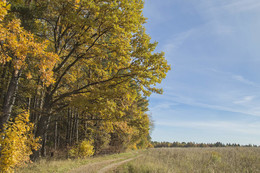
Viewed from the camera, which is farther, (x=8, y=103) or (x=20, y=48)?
(x=8, y=103)

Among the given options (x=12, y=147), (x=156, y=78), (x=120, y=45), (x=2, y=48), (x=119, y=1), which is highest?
(x=119, y=1)

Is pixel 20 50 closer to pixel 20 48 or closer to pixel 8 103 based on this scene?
pixel 20 48

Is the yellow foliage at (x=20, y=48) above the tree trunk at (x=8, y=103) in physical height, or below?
above

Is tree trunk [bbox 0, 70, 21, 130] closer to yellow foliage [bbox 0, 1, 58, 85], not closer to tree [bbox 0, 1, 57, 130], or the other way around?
tree [bbox 0, 1, 57, 130]

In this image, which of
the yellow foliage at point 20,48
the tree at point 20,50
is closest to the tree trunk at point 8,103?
the tree at point 20,50

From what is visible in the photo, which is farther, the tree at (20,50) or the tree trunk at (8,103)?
the tree trunk at (8,103)

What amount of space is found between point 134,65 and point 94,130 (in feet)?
47.5

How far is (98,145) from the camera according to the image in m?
23.1

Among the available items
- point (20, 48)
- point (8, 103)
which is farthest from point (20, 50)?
point (8, 103)

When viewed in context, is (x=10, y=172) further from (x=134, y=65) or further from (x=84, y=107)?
(x=134, y=65)

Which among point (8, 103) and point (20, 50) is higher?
point (20, 50)

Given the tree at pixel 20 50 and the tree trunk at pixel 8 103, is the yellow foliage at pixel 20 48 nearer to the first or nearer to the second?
the tree at pixel 20 50

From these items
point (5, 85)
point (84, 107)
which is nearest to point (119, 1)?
point (84, 107)

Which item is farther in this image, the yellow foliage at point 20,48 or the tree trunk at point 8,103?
the tree trunk at point 8,103
